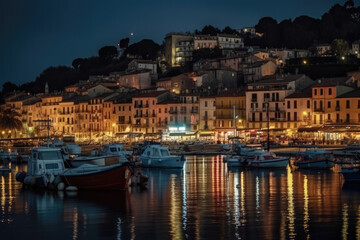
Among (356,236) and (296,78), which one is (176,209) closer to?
(356,236)

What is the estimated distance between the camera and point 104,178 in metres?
32.6

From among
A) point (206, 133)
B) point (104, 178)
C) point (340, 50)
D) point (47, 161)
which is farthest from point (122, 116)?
point (104, 178)

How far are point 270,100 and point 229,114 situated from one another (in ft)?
19.6

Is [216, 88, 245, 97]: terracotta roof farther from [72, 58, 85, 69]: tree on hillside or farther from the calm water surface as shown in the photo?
[72, 58, 85, 69]: tree on hillside

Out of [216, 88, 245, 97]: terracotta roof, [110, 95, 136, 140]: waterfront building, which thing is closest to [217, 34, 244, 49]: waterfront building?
[110, 95, 136, 140]: waterfront building

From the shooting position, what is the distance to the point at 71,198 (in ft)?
101

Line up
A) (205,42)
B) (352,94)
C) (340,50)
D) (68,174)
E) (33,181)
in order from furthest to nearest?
(205,42), (340,50), (352,94), (33,181), (68,174)

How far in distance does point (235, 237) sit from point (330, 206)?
7.74 m

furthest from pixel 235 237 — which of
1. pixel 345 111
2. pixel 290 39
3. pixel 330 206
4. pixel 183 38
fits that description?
pixel 290 39

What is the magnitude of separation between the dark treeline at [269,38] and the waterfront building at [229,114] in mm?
51313

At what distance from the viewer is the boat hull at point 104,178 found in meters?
32.6

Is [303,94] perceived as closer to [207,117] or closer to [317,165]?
[207,117]

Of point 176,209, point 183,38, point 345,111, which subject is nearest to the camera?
point 176,209

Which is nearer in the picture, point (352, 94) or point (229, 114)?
point (352, 94)
